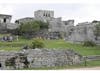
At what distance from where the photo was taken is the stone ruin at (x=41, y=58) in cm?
873

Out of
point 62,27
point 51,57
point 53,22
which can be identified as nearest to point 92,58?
point 51,57

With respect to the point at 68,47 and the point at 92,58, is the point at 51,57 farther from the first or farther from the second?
the point at 68,47

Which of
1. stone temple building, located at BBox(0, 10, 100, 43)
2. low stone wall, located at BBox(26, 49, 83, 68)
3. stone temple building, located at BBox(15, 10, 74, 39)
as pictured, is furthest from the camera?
stone temple building, located at BBox(15, 10, 74, 39)

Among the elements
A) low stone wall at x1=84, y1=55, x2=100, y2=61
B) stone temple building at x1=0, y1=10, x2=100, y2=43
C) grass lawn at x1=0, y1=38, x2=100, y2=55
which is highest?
stone temple building at x1=0, y1=10, x2=100, y2=43

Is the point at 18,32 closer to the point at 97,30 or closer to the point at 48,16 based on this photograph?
the point at 97,30

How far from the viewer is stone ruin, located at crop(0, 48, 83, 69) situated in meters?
8.73

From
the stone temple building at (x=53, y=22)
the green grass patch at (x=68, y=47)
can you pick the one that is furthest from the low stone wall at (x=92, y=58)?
the stone temple building at (x=53, y=22)

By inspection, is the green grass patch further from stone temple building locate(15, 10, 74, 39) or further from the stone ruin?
stone temple building locate(15, 10, 74, 39)

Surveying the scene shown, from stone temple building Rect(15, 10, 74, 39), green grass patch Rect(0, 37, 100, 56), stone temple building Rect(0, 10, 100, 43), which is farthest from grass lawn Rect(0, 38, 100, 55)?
stone temple building Rect(15, 10, 74, 39)

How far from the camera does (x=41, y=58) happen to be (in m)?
9.09

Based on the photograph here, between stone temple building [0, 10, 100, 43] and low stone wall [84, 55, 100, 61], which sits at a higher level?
stone temple building [0, 10, 100, 43]

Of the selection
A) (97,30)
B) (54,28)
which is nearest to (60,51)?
(97,30)

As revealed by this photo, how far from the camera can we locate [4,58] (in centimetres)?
869

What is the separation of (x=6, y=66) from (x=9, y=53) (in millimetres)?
416
